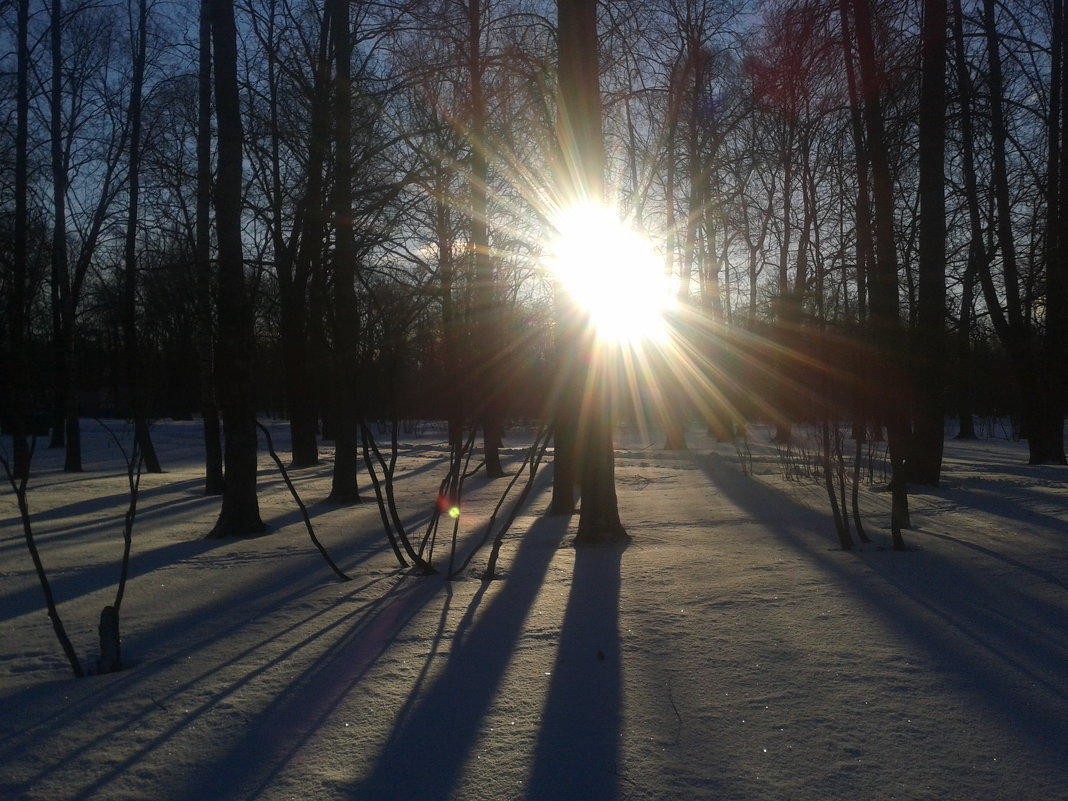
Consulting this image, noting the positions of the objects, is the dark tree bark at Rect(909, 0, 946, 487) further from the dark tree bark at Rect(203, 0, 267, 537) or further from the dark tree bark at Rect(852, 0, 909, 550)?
the dark tree bark at Rect(203, 0, 267, 537)

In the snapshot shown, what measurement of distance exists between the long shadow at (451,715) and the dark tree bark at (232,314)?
4.45m

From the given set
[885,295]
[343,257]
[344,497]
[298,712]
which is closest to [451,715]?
[298,712]

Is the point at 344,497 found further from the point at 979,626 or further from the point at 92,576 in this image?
the point at 979,626

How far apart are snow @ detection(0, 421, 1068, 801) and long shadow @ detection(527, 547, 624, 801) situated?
14 mm

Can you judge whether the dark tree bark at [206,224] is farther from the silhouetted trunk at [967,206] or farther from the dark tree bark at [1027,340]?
the dark tree bark at [1027,340]

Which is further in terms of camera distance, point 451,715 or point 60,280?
point 60,280

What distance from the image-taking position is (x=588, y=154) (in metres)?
8.70

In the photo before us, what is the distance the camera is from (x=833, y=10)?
11.5 metres

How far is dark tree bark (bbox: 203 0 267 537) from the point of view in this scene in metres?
→ 9.30

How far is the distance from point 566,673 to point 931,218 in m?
11.2

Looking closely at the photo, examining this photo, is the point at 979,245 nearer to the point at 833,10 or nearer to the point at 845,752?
the point at 833,10

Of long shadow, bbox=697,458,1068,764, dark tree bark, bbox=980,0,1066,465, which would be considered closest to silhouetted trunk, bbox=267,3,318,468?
long shadow, bbox=697,458,1068,764

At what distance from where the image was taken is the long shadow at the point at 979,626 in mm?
3807

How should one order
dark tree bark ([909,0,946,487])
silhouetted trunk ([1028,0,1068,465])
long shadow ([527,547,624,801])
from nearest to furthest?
long shadow ([527,547,624,801]) → dark tree bark ([909,0,946,487]) → silhouetted trunk ([1028,0,1068,465])
